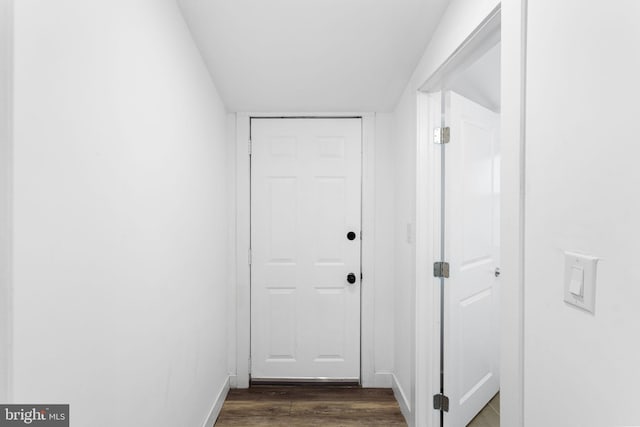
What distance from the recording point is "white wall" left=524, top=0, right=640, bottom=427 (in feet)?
2.32

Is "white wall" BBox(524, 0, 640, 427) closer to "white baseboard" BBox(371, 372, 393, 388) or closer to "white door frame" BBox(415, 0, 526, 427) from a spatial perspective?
"white door frame" BBox(415, 0, 526, 427)

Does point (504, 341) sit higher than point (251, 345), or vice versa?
point (504, 341)

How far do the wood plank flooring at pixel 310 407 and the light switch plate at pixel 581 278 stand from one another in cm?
189

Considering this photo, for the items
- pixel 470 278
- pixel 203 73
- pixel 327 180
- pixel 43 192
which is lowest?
pixel 470 278

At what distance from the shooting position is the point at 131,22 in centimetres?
122

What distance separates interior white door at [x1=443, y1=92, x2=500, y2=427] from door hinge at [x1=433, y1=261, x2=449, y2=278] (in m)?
0.03

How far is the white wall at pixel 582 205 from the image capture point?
27.9 inches

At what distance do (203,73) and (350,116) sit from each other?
1.20 m

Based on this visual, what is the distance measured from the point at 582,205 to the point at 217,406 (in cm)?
243

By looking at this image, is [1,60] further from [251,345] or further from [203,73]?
[251,345]

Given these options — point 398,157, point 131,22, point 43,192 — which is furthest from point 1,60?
point 398,157

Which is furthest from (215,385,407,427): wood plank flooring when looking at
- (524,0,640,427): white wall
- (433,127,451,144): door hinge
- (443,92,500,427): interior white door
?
(433,127,451,144): door hinge

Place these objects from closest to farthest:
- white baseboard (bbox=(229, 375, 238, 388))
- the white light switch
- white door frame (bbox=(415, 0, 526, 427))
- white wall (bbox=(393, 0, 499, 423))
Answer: the white light switch → white door frame (bbox=(415, 0, 526, 427)) → white wall (bbox=(393, 0, 499, 423)) → white baseboard (bbox=(229, 375, 238, 388))

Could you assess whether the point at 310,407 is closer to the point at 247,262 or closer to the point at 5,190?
the point at 247,262
